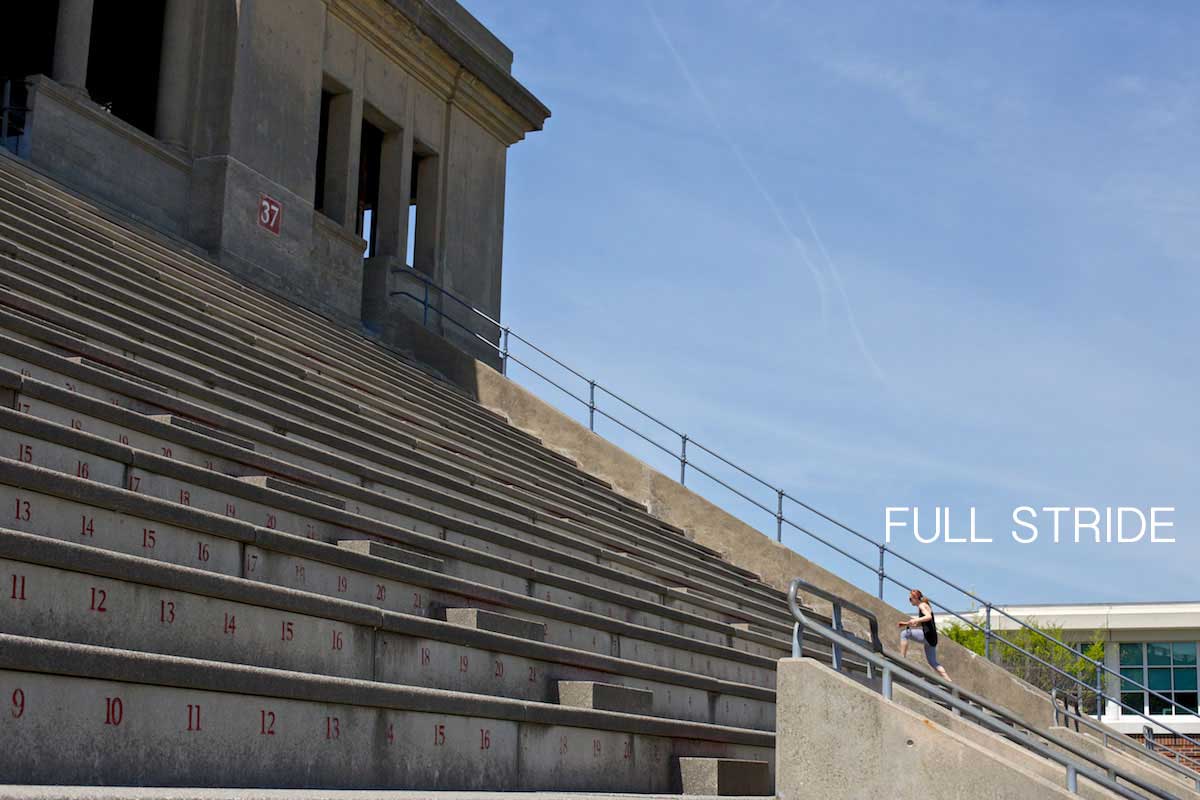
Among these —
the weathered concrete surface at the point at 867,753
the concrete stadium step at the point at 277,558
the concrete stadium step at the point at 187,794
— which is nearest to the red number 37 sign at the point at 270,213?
the concrete stadium step at the point at 277,558

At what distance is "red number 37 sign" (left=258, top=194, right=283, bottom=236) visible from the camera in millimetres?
18141

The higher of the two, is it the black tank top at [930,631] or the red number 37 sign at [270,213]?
the red number 37 sign at [270,213]

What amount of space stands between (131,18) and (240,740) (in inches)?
762

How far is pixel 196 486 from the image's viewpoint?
7.82m

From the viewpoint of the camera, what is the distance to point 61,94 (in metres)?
15.3

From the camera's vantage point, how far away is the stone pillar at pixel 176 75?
17.8 m

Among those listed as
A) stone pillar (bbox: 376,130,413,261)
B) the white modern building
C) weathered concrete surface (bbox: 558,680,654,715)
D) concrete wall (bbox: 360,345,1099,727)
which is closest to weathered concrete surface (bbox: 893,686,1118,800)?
weathered concrete surface (bbox: 558,680,654,715)

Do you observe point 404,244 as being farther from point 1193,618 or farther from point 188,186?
point 1193,618

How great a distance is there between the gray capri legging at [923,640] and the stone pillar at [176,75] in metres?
10.2

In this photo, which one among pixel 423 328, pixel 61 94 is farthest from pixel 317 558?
pixel 423 328

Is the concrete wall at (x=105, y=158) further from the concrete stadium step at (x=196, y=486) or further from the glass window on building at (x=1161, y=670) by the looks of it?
the glass window on building at (x=1161, y=670)

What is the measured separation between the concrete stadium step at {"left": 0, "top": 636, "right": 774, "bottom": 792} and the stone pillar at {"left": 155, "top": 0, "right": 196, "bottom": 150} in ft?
38.5

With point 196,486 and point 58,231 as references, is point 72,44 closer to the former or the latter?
point 58,231

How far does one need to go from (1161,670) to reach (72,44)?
40685 mm
